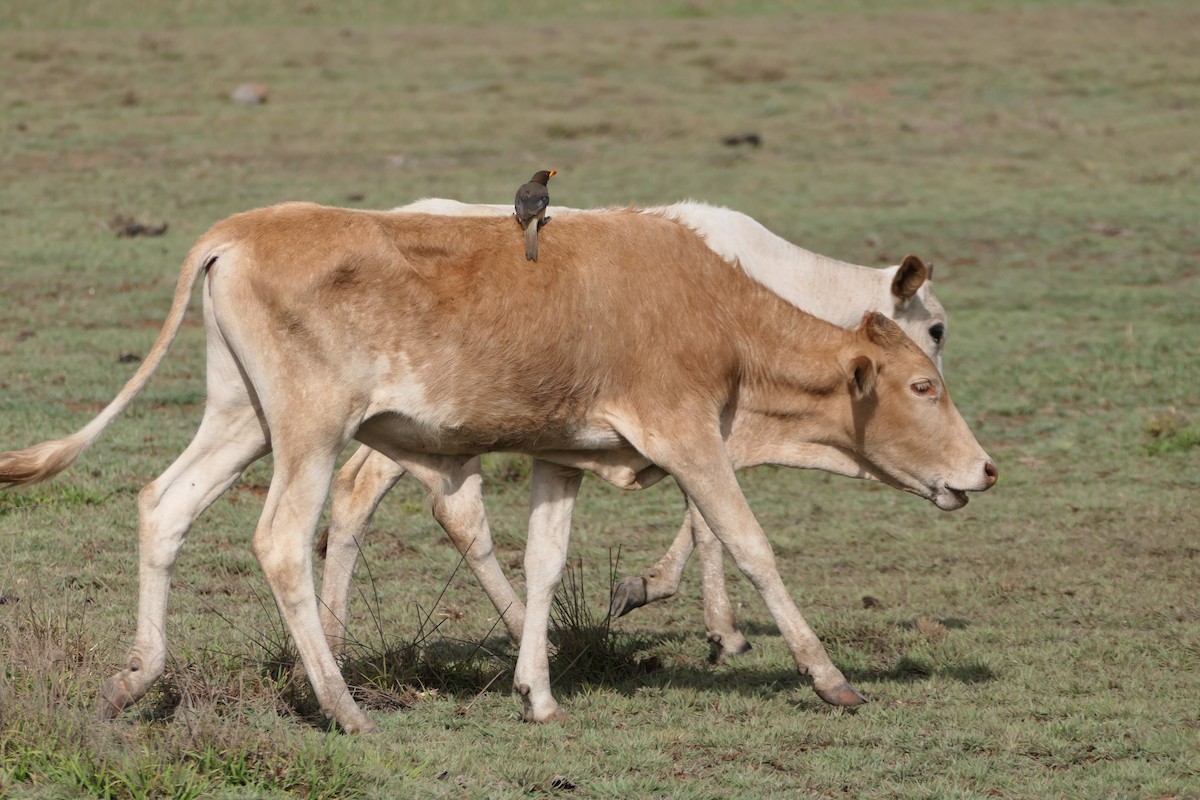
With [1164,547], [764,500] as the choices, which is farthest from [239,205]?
[1164,547]

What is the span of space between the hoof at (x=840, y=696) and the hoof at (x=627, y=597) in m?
1.46

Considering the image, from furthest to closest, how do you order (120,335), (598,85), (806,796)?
1. (598,85)
2. (120,335)
3. (806,796)

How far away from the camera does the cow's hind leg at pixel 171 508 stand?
214 inches

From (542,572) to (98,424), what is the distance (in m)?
1.72

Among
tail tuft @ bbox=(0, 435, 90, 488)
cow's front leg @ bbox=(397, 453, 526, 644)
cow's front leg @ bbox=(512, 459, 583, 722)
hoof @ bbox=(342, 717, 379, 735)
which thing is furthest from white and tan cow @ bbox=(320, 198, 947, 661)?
tail tuft @ bbox=(0, 435, 90, 488)

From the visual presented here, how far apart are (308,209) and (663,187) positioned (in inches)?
487

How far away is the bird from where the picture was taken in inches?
228

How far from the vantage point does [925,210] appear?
17.3 m

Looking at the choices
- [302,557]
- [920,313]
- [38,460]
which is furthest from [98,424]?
[920,313]

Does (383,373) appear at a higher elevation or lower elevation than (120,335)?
higher

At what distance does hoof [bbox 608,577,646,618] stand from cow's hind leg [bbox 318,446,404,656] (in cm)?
113

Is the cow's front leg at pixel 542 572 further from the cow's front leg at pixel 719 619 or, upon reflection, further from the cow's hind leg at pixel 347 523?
the cow's front leg at pixel 719 619

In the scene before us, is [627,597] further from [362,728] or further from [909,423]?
[362,728]

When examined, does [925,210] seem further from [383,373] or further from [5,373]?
[383,373]
